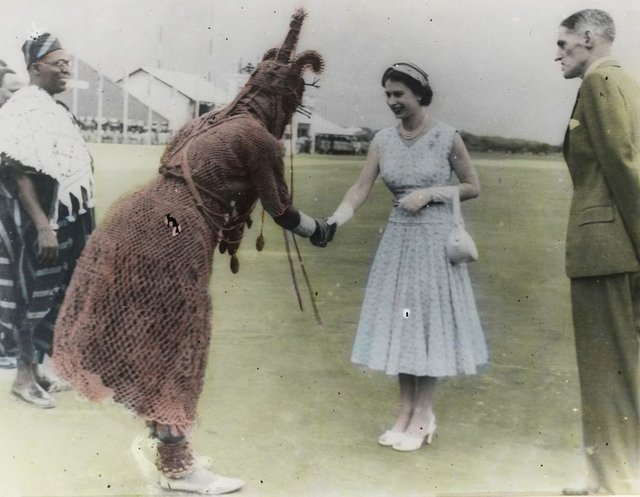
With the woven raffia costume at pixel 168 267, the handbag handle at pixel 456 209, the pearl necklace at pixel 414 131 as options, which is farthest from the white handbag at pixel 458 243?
the woven raffia costume at pixel 168 267

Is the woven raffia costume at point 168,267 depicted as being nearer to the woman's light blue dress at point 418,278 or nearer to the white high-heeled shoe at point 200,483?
the white high-heeled shoe at point 200,483

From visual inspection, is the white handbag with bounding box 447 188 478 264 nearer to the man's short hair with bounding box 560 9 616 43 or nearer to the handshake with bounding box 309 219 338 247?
the handshake with bounding box 309 219 338 247

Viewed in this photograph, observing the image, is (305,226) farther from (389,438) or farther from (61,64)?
(61,64)

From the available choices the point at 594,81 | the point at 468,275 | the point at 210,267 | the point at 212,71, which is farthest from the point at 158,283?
the point at 594,81

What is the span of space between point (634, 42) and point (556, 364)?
5.25 feet

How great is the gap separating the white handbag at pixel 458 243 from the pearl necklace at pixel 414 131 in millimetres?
328

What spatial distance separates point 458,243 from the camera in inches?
159

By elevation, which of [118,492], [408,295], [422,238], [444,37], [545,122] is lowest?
[118,492]

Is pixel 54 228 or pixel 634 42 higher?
pixel 634 42

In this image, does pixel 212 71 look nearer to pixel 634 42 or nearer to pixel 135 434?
pixel 135 434

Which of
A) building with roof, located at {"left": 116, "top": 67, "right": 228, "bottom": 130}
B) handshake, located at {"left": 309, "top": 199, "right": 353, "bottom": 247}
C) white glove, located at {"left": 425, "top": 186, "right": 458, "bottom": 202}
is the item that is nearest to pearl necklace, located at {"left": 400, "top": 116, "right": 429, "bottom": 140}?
white glove, located at {"left": 425, "top": 186, "right": 458, "bottom": 202}

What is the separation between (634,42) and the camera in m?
4.24

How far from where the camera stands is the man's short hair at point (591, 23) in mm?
4176

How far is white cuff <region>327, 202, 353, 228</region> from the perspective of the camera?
13.4ft
